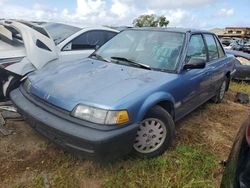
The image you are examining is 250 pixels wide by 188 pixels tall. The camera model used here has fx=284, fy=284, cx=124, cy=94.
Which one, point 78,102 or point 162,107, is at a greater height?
point 78,102

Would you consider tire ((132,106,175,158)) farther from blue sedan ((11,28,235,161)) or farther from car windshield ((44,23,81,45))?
car windshield ((44,23,81,45))

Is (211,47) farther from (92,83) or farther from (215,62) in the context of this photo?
(92,83)

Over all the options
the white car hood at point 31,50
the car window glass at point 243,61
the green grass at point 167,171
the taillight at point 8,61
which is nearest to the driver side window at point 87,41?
the white car hood at point 31,50

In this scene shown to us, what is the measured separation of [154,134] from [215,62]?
225cm

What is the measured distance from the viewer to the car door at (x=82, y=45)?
17.2ft

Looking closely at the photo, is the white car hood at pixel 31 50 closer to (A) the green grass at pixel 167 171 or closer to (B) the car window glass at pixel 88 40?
(B) the car window glass at pixel 88 40

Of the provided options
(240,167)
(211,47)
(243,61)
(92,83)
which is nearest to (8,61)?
(92,83)

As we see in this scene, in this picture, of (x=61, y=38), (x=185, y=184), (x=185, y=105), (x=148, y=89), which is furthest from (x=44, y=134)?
(x=61, y=38)

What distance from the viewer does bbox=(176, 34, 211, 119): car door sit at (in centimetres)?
372

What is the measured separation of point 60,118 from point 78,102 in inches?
10.2

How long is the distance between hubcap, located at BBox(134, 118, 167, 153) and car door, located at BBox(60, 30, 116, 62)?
2504 millimetres

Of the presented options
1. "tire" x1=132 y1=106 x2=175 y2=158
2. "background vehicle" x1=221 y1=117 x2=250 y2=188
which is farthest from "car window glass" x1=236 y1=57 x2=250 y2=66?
"background vehicle" x1=221 y1=117 x2=250 y2=188

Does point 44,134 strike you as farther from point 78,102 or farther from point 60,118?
point 78,102

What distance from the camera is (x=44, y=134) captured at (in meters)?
2.99
